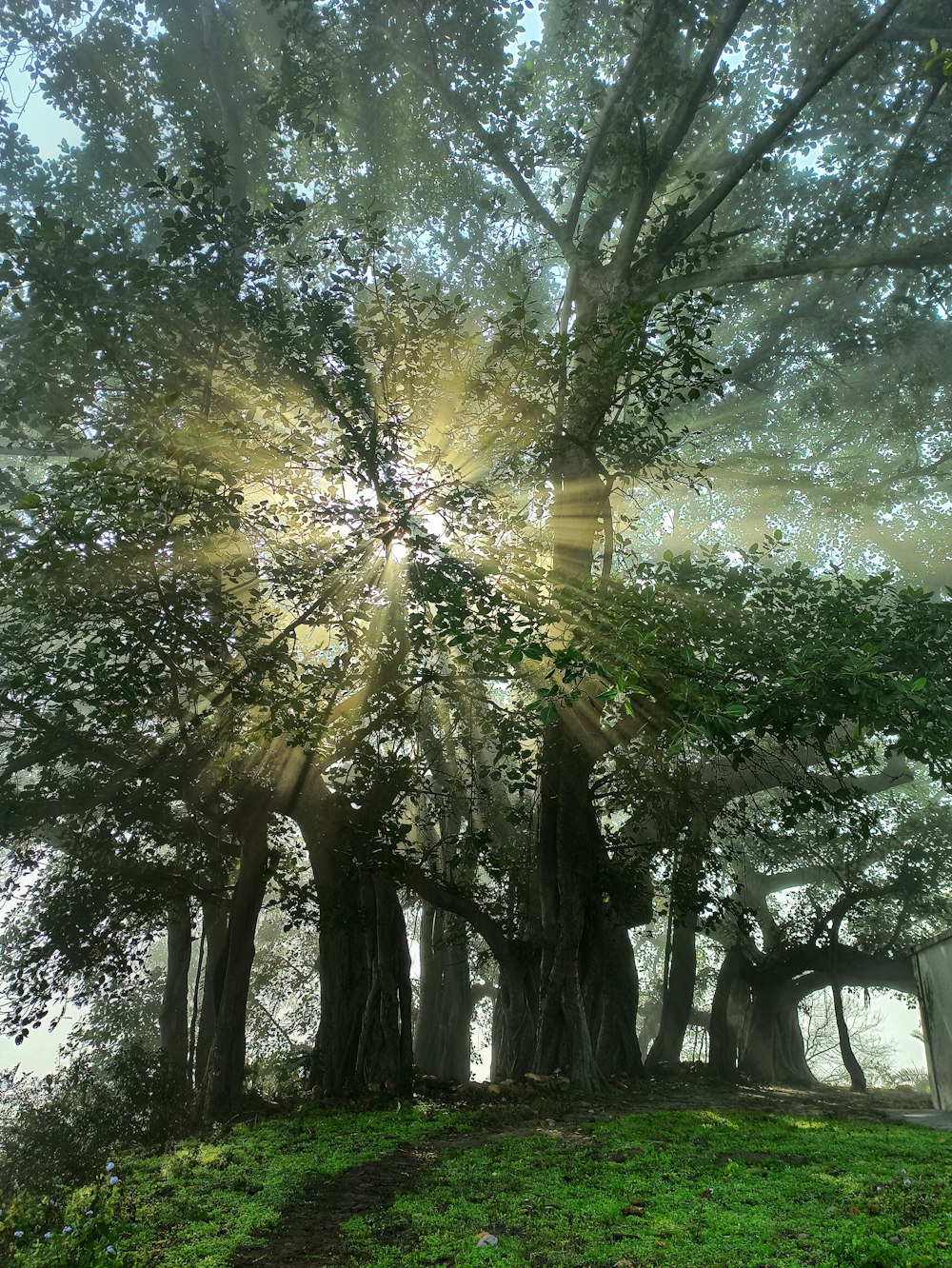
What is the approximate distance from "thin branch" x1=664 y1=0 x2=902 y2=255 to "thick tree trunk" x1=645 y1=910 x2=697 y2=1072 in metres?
14.9

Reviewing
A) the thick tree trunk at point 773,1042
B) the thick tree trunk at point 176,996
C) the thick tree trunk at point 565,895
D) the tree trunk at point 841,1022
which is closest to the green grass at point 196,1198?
the thick tree trunk at point 565,895

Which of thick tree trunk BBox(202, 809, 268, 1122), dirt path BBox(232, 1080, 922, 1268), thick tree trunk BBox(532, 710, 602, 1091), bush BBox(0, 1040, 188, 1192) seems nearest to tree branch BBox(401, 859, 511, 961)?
thick tree trunk BBox(532, 710, 602, 1091)

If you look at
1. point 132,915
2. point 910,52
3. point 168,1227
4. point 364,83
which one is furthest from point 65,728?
point 910,52

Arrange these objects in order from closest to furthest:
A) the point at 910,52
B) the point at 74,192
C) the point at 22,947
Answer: the point at 22,947 < the point at 910,52 < the point at 74,192

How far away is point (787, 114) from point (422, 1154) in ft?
46.3

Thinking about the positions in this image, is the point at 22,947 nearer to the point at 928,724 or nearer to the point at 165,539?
the point at 165,539

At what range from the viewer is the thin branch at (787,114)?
1134 centimetres

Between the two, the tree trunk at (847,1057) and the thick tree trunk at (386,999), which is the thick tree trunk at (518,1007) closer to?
the thick tree trunk at (386,999)

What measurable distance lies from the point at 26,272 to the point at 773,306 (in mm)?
20738

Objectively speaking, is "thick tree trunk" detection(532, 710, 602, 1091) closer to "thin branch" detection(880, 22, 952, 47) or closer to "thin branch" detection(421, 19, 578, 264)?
"thin branch" detection(421, 19, 578, 264)

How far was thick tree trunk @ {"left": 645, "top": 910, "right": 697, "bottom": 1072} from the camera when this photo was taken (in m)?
20.0

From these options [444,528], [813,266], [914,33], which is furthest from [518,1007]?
[914,33]

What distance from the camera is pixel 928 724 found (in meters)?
9.16

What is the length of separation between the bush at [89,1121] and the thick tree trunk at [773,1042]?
14.4 m
